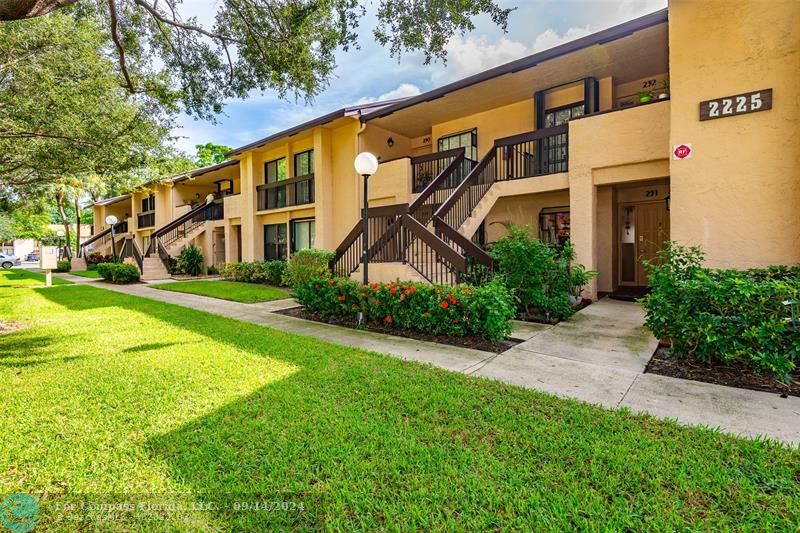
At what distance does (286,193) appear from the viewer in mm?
16750

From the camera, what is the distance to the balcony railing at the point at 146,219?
26.3m

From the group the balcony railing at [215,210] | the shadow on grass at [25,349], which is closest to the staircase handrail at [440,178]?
the shadow on grass at [25,349]

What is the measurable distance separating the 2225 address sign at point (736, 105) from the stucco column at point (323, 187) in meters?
12.0

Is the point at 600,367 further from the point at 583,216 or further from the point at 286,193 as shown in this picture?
the point at 286,193

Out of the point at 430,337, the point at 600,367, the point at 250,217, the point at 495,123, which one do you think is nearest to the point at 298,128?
the point at 250,217

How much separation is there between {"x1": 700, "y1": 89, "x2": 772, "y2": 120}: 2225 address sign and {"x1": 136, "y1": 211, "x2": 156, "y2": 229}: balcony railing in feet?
99.2

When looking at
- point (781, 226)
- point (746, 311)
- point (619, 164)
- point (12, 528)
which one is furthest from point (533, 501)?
point (619, 164)

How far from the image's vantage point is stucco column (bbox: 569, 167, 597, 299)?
28.8ft

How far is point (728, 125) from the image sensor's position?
6285 mm

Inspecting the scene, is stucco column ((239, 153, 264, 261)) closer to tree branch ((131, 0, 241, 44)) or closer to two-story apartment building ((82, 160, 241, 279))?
two-story apartment building ((82, 160, 241, 279))

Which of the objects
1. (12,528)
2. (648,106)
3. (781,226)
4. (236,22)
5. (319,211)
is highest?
(236,22)

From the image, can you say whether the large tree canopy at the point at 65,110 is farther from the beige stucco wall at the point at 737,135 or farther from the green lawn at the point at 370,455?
the beige stucco wall at the point at 737,135

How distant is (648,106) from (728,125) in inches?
78.1

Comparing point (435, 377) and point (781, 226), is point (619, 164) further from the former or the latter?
point (435, 377)
